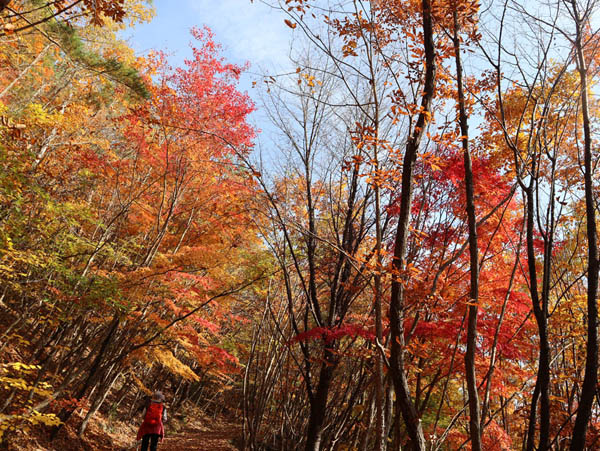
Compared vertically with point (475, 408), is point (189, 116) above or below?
above

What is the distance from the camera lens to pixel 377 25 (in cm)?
420

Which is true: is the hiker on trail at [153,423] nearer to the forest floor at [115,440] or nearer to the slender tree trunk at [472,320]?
the forest floor at [115,440]

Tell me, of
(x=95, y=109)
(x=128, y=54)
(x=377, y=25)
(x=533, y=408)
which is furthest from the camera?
(x=95, y=109)

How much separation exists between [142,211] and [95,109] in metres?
7.39

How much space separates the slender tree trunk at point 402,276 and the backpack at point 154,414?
540cm

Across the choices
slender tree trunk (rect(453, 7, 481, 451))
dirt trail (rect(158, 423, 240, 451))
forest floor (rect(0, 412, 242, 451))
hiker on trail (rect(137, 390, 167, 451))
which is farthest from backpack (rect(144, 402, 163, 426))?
dirt trail (rect(158, 423, 240, 451))

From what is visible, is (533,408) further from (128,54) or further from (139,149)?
(128,54)

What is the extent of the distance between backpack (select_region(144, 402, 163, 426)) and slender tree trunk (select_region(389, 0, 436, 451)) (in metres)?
5.40

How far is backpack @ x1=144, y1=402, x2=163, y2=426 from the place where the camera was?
656 cm

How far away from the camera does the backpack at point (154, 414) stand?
656cm

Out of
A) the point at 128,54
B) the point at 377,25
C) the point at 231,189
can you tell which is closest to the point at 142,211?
the point at 231,189

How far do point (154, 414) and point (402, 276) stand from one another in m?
5.95

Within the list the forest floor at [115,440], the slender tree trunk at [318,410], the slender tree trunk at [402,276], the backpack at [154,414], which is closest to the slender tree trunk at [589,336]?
the slender tree trunk at [402,276]

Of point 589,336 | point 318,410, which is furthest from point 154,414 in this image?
point 589,336
